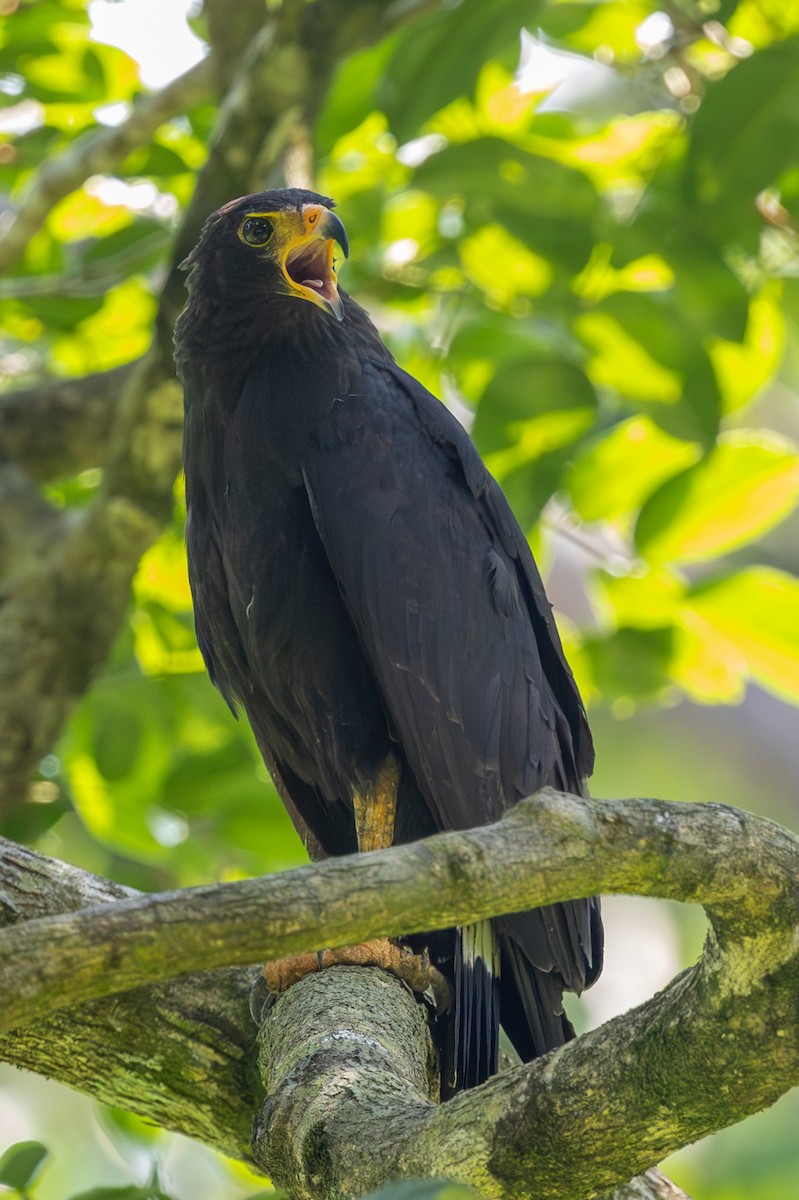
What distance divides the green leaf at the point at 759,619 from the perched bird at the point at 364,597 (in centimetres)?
65

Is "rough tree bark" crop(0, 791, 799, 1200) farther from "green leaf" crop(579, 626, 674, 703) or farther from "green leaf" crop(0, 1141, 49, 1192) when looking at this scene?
"green leaf" crop(579, 626, 674, 703)

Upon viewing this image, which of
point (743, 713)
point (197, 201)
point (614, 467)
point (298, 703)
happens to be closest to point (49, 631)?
point (298, 703)

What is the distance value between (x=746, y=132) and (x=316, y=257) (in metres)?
1.19

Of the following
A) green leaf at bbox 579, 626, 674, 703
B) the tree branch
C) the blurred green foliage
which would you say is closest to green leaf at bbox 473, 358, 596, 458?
the blurred green foliage

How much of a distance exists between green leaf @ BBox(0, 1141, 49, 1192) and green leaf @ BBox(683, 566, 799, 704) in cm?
224

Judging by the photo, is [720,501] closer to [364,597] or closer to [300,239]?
[364,597]

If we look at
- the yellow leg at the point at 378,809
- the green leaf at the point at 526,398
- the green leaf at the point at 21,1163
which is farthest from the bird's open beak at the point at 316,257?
the green leaf at the point at 21,1163

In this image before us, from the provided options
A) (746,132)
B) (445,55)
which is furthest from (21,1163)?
(746,132)

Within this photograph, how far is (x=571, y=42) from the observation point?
4004 millimetres

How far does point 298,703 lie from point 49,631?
3.60 feet

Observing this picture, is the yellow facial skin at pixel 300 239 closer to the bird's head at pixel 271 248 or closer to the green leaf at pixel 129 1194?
the bird's head at pixel 271 248

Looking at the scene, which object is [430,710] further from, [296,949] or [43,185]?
[43,185]

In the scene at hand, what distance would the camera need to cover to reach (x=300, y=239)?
3.24m

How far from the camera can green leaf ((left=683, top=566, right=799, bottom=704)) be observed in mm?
3576
